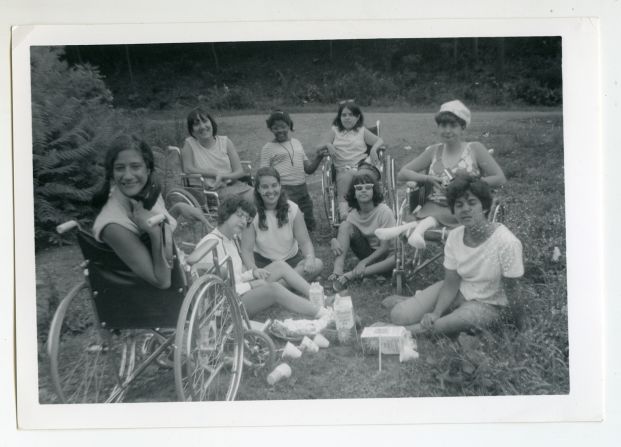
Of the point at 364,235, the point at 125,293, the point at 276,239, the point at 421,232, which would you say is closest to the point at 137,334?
the point at 125,293

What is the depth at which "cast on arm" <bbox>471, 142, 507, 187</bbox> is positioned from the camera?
10.4 ft

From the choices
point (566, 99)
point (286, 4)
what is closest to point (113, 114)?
point (286, 4)

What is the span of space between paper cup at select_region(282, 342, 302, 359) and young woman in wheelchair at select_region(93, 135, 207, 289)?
0.58m

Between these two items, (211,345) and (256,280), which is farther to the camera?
(256,280)

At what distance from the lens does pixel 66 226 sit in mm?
3039

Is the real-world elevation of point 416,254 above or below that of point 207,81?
below

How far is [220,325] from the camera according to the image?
121 inches

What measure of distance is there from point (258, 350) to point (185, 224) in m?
0.62

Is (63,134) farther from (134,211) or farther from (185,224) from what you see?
(185,224)

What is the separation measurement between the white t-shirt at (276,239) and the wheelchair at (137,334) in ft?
0.60

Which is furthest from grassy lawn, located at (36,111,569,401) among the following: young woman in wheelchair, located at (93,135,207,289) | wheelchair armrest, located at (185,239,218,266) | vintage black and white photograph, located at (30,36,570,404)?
wheelchair armrest, located at (185,239,218,266)

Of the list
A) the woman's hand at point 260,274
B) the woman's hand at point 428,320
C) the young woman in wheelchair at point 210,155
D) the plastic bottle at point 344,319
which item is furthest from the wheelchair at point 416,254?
the young woman in wheelchair at point 210,155

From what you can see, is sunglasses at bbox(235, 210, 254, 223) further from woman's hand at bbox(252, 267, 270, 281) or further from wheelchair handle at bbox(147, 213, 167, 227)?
wheelchair handle at bbox(147, 213, 167, 227)

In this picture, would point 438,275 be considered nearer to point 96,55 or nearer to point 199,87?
point 199,87
